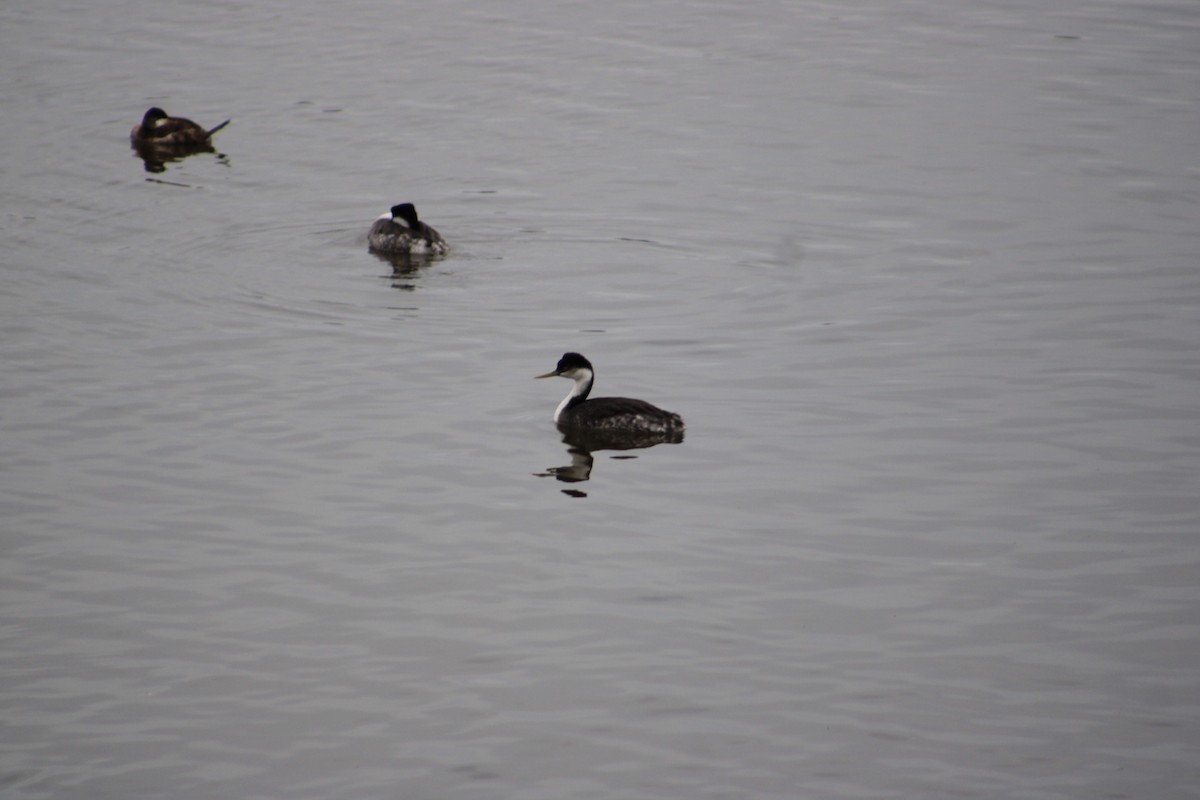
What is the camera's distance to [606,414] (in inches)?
578

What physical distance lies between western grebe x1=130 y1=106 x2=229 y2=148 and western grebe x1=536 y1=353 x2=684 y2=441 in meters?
13.7

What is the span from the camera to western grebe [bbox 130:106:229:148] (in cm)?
2658

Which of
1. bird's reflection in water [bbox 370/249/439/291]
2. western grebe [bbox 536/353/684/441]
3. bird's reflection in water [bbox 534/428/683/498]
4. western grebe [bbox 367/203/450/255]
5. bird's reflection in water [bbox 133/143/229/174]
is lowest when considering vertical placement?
bird's reflection in water [bbox 534/428/683/498]

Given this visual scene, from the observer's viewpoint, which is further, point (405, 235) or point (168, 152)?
point (168, 152)

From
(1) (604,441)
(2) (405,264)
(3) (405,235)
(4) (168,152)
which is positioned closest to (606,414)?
(1) (604,441)

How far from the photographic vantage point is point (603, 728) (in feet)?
32.2

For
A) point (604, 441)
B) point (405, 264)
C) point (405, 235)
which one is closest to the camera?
point (604, 441)

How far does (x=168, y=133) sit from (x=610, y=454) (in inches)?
589

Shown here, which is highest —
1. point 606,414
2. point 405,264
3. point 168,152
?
point 168,152

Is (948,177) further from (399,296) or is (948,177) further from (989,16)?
(989,16)

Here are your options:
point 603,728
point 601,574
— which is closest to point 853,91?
point 601,574

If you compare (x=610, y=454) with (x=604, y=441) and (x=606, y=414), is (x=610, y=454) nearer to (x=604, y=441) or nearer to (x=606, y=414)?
(x=604, y=441)

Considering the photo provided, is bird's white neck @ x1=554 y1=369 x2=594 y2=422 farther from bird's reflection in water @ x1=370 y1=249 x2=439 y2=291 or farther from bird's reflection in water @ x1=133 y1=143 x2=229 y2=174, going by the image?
bird's reflection in water @ x1=133 y1=143 x2=229 y2=174

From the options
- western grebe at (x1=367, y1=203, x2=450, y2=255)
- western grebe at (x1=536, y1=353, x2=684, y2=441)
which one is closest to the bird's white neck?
western grebe at (x1=536, y1=353, x2=684, y2=441)
